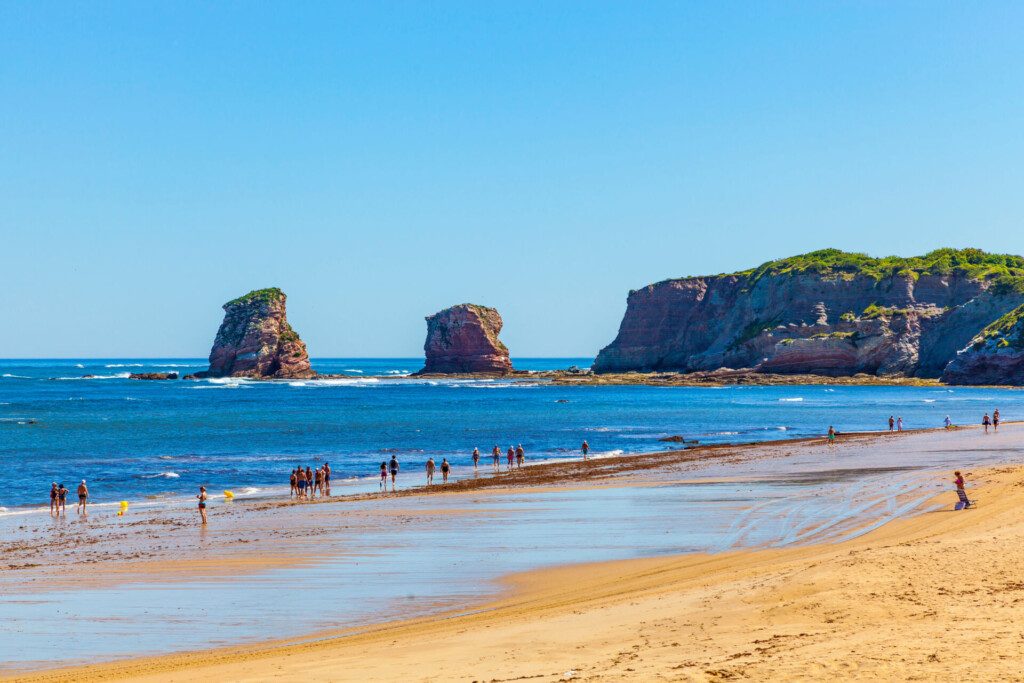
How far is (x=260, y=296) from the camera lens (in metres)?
174

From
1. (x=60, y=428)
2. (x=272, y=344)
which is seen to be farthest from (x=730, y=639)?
(x=272, y=344)

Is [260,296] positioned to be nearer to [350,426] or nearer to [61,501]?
[350,426]

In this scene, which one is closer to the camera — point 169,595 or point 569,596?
point 569,596

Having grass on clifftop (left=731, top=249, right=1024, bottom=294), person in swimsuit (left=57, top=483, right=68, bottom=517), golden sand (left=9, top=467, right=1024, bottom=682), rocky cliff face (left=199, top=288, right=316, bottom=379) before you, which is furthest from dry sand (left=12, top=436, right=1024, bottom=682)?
rocky cliff face (left=199, top=288, right=316, bottom=379)

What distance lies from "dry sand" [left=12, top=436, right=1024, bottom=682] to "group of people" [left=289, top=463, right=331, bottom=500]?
1986cm

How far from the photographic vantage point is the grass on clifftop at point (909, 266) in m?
155

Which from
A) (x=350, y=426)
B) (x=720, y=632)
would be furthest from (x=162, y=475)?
(x=720, y=632)

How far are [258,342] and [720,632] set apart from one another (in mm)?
173675

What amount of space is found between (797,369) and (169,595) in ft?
474

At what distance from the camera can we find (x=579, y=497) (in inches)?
1304

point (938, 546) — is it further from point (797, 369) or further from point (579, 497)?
point (797, 369)

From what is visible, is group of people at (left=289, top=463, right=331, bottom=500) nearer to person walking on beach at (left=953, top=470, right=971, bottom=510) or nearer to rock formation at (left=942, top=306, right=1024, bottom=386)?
person walking on beach at (left=953, top=470, right=971, bottom=510)

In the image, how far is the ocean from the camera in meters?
44.6

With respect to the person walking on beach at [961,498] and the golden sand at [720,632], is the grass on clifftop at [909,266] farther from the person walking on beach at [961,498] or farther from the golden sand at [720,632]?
the golden sand at [720,632]
